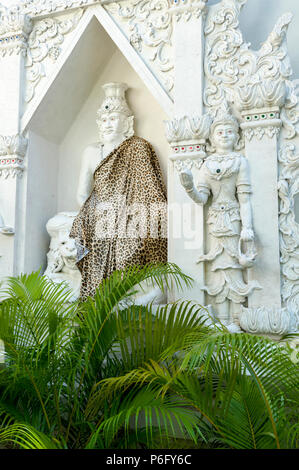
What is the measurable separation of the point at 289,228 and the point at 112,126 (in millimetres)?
2041

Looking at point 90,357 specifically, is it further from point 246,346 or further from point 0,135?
point 0,135

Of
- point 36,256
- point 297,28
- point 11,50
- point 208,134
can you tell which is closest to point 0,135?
point 11,50

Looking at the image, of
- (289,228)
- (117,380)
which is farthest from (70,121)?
(117,380)

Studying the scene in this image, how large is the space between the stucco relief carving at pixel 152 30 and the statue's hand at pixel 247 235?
4.83 ft

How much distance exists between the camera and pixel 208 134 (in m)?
4.45

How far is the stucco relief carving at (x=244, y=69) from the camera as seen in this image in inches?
168

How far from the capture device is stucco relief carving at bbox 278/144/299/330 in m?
4.10

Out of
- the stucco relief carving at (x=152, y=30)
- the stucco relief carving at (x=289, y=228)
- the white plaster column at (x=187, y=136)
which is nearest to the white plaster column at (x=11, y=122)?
the stucco relief carving at (x=152, y=30)

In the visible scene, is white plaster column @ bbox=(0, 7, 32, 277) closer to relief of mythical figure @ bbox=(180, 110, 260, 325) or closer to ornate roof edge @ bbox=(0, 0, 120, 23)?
ornate roof edge @ bbox=(0, 0, 120, 23)

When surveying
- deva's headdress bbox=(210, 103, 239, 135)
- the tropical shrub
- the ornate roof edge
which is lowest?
the tropical shrub

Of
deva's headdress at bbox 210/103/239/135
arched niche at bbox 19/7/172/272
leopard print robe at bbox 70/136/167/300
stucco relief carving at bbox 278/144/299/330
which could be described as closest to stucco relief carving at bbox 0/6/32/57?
arched niche at bbox 19/7/172/272

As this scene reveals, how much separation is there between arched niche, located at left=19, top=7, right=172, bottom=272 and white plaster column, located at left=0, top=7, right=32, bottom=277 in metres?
0.08

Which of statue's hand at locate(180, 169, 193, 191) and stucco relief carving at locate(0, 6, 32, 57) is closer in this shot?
statue's hand at locate(180, 169, 193, 191)

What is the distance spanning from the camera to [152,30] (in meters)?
4.86
